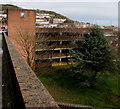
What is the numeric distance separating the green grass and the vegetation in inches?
36.3

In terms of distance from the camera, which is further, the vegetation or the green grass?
the vegetation

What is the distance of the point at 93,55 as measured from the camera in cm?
1680

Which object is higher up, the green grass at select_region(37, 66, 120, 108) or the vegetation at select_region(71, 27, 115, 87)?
the vegetation at select_region(71, 27, 115, 87)

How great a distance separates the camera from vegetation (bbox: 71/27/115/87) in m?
16.5

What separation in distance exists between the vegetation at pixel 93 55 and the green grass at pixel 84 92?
3.02ft

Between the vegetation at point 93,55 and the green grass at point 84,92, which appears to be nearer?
the green grass at point 84,92

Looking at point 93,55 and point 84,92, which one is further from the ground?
point 93,55

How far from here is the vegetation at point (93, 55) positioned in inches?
651

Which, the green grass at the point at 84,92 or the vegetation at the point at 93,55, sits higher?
the vegetation at the point at 93,55

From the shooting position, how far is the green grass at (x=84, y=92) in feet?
49.3

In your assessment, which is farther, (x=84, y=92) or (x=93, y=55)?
(x=84, y=92)

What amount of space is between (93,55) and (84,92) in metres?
3.47

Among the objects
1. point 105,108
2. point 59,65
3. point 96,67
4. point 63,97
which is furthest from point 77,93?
point 59,65

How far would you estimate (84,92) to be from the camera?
678 inches
